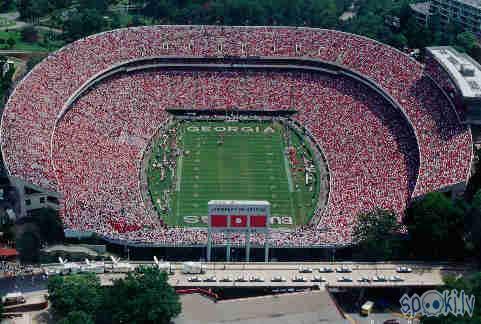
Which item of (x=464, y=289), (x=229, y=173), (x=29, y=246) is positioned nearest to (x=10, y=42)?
(x=229, y=173)

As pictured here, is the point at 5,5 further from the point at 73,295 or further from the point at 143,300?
the point at 143,300

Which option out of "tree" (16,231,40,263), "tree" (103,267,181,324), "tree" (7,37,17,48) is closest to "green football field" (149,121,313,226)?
"tree" (16,231,40,263)

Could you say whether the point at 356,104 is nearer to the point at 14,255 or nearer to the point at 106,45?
the point at 106,45

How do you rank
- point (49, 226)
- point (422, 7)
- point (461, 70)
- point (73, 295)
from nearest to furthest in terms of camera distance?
1. point (73, 295)
2. point (49, 226)
3. point (461, 70)
4. point (422, 7)

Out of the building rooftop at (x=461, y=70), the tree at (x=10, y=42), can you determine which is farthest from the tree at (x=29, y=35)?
the building rooftop at (x=461, y=70)

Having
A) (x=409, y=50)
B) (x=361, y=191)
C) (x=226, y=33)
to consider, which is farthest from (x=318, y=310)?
(x=409, y=50)

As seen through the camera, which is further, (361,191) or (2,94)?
(2,94)

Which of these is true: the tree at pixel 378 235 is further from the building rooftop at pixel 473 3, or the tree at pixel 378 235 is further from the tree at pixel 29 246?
the building rooftop at pixel 473 3
